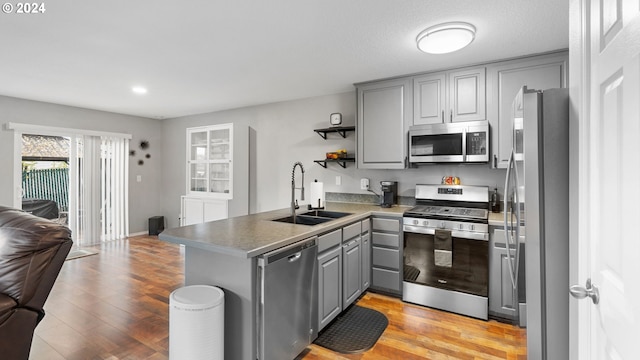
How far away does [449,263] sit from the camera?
274 cm

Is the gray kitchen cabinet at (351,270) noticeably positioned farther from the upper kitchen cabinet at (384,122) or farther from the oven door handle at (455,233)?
the upper kitchen cabinet at (384,122)

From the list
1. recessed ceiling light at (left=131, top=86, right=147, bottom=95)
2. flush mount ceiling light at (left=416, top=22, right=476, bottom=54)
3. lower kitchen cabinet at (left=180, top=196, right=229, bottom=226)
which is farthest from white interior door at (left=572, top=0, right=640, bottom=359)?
lower kitchen cabinet at (left=180, top=196, right=229, bottom=226)

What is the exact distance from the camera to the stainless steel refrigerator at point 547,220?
1.19m

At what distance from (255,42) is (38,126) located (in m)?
4.20

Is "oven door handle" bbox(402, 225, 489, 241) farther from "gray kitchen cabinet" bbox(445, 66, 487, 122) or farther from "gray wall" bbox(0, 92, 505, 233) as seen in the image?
"gray kitchen cabinet" bbox(445, 66, 487, 122)

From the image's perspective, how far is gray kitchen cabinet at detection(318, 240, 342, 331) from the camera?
2.26m

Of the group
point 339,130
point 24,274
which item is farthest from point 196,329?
point 339,130

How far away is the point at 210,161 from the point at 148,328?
330 cm

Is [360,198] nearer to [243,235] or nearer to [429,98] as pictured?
[429,98]

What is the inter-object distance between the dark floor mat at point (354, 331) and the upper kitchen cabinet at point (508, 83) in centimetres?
185

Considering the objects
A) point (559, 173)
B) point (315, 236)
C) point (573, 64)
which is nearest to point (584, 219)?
point (559, 173)

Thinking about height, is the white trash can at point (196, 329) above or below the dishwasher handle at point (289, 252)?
below

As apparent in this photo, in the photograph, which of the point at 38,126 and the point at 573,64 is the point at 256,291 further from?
the point at 38,126

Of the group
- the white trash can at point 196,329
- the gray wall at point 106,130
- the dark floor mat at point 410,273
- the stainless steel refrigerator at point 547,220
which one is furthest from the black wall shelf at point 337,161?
the gray wall at point 106,130
